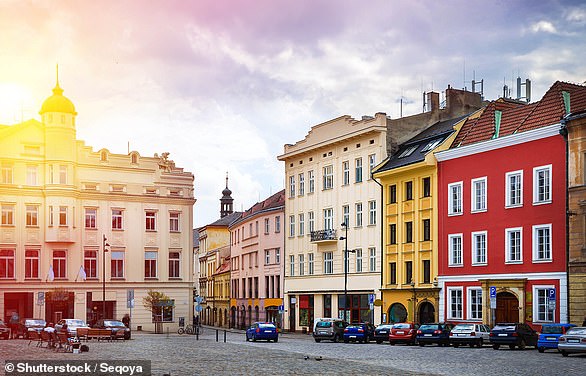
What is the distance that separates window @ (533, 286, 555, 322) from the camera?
163ft

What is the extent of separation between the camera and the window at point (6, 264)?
237ft

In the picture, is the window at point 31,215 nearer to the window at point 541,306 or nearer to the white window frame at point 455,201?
the white window frame at point 455,201

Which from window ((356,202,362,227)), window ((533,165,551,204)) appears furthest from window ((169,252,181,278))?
window ((533,165,551,204))

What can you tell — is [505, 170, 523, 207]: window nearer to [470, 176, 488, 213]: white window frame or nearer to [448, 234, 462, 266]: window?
[470, 176, 488, 213]: white window frame

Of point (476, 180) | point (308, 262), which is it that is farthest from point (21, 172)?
point (476, 180)

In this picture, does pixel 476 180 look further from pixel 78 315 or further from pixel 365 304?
pixel 78 315

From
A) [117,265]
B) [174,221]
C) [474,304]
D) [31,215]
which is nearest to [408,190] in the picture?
[474,304]

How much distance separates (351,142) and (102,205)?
870 inches

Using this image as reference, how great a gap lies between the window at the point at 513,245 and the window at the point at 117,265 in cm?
3616

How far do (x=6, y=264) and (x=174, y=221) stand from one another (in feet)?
49.7

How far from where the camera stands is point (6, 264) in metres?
72.2

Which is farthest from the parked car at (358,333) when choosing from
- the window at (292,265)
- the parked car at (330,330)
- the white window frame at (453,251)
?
the window at (292,265)

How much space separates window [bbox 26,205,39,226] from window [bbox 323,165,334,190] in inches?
943

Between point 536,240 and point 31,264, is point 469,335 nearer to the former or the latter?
point 536,240
